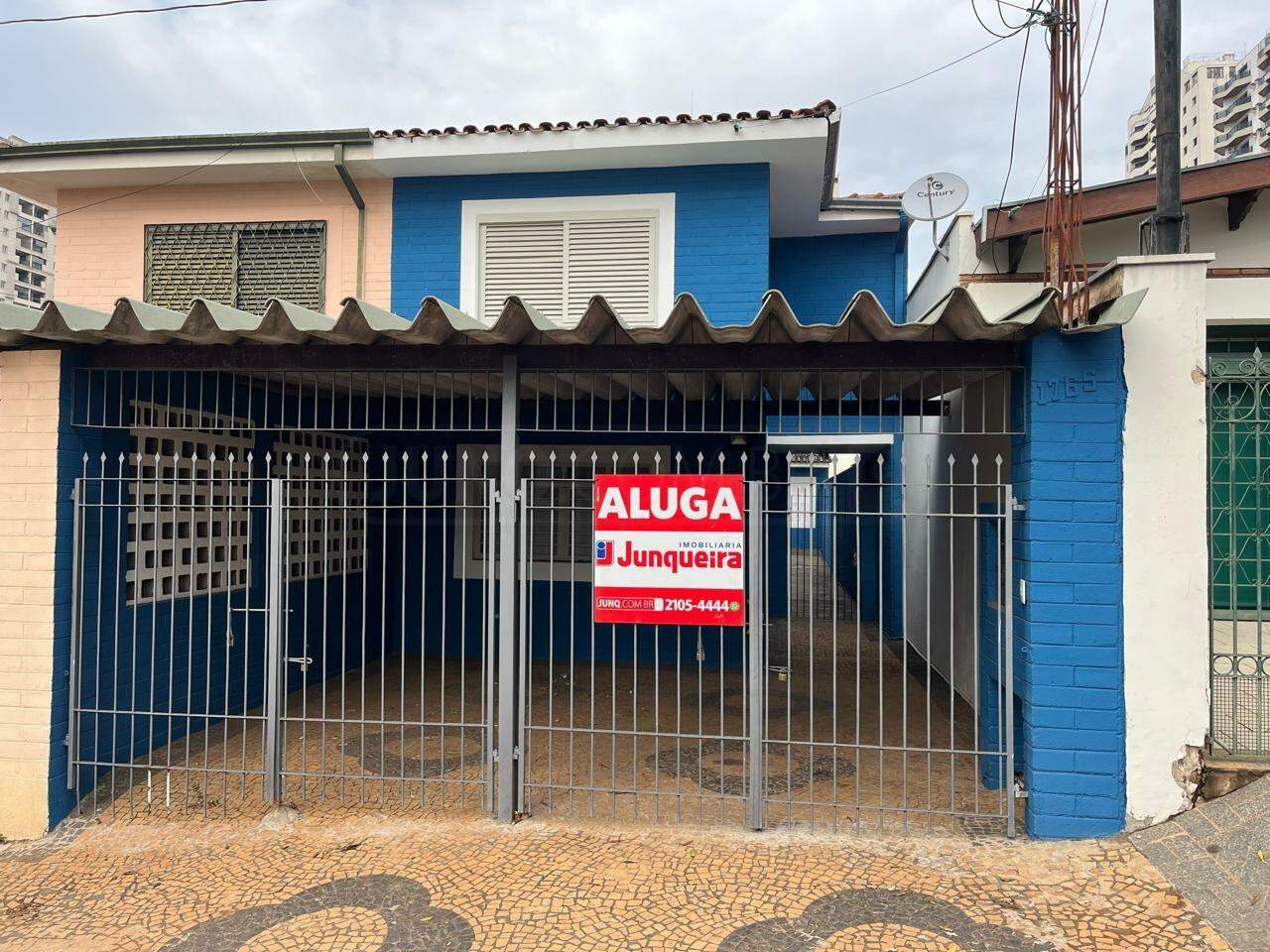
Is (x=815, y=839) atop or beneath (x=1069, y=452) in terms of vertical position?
beneath

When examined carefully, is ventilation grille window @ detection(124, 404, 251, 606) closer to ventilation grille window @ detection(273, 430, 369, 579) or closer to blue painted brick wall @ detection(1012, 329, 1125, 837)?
ventilation grille window @ detection(273, 430, 369, 579)

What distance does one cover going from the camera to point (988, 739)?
16.9 feet

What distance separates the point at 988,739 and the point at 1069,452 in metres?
2.17

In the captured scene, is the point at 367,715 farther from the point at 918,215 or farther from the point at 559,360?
the point at 918,215

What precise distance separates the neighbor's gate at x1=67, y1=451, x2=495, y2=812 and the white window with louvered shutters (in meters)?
2.31

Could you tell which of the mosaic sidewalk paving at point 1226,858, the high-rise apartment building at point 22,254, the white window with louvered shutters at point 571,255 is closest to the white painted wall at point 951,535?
the mosaic sidewalk paving at point 1226,858

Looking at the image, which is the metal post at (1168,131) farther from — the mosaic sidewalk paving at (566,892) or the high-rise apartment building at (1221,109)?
the high-rise apartment building at (1221,109)

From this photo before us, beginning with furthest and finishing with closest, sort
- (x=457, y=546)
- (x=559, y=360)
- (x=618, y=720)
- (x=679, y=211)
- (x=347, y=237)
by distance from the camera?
(x=457, y=546) → (x=347, y=237) → (x=679, y=211) → (x=618, y=720) → (x=559, y=360)

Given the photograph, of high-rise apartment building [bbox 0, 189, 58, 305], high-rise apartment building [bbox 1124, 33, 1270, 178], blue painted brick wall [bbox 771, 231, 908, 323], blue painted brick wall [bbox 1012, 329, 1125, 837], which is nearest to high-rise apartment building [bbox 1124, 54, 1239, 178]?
high-rise apartment building [bbox 1124, 33, 1270, 178]

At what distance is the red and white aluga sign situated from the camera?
439 cm

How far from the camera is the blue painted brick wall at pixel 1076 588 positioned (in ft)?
13.2

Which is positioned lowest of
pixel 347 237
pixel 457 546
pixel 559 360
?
pixel 457 546

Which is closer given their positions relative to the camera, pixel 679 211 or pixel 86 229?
pixel 679 211

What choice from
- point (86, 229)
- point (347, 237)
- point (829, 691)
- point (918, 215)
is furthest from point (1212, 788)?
point (86, 229)
